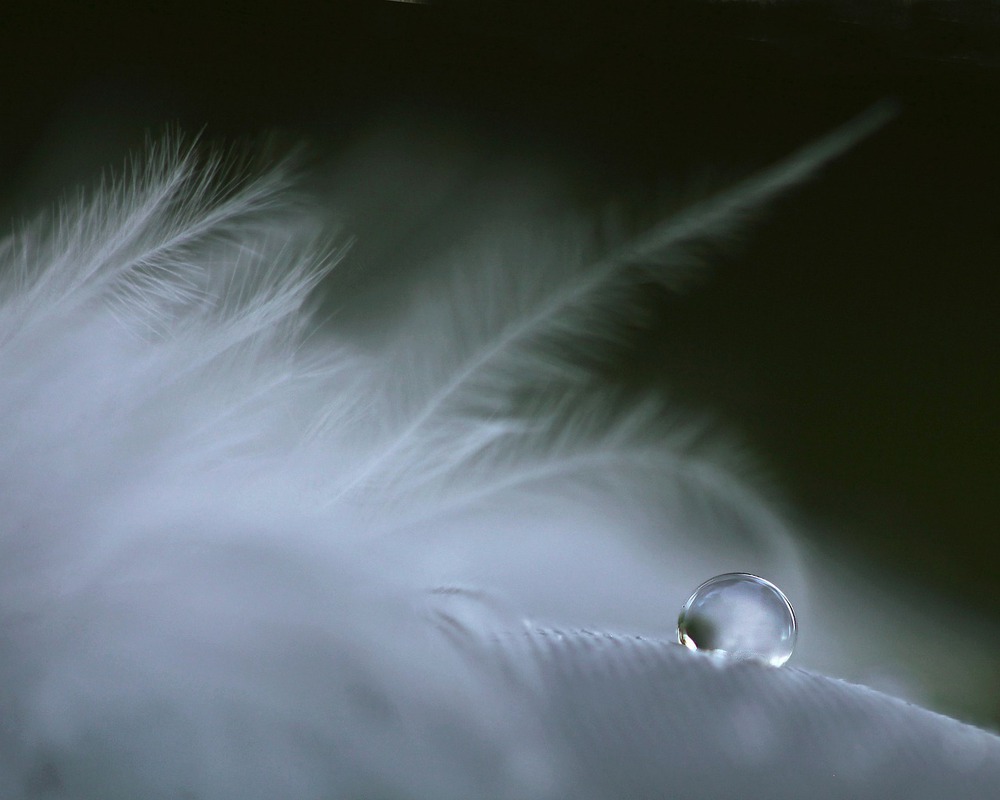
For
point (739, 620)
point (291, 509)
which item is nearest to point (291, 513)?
point (291, 509)

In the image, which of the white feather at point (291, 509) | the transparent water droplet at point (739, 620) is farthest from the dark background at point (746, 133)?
the transparent water droplet at point (739, 620)

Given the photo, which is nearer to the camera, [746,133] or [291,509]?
[291,509]

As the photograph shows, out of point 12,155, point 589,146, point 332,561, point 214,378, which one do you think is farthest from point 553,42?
point 332,561

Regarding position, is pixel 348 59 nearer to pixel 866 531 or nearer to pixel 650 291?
pixel 650 291

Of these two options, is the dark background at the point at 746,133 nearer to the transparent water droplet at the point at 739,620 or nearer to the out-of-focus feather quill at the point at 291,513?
the out-of-focus feather quill at the point at 291,513

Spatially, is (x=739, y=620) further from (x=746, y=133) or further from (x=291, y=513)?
(x=746, y=133)

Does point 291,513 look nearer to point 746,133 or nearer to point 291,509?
point 291,509

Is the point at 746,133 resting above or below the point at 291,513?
above
